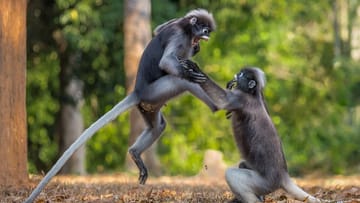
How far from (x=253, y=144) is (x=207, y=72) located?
12.7 m

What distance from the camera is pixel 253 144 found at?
731 centimetres

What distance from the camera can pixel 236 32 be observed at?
2011 centimetres

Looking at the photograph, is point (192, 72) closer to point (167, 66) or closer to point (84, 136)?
point (167, 66)

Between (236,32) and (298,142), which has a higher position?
(236,32)

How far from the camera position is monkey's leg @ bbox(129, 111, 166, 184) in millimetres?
9055

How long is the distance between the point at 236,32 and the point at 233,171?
13.2 metres

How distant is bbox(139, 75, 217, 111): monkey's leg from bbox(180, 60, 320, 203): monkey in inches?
28.0

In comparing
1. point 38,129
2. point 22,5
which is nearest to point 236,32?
point 38,129

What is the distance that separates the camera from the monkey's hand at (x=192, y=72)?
7.77 meters

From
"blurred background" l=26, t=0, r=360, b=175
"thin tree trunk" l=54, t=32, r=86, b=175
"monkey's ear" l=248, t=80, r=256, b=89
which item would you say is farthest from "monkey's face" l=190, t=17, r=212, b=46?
"thin tree trunk" l=54, t=32, r=86, b=175

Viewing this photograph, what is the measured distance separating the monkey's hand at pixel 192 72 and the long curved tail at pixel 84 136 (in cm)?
69

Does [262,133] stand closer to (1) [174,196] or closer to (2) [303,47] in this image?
(1) [174,196]

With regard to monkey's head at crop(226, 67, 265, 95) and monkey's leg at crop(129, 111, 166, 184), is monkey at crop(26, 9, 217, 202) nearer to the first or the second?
monkey's leg at crop(129, 111, 166, 184)

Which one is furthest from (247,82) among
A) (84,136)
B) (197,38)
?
(84,136)
